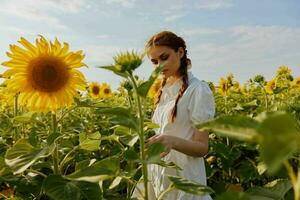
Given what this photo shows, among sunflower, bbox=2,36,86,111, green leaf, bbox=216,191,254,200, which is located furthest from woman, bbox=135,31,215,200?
green leaf, bbox=216,191,254,200

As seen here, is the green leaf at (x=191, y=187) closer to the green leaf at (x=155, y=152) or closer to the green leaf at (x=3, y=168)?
the green leaf at (x=155, y=152)

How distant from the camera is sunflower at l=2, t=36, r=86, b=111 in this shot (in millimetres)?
1897

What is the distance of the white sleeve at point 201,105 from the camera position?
7.23ft

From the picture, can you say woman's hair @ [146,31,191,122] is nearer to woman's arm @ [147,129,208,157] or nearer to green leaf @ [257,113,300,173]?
woman's arm @ [147,129,208,157]

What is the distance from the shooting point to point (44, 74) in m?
1.94

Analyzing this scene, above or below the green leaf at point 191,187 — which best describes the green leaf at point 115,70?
above

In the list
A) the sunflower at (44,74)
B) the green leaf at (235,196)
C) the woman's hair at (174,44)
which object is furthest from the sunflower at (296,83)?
the green leaf at (235,196)

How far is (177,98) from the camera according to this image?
7.67 feet

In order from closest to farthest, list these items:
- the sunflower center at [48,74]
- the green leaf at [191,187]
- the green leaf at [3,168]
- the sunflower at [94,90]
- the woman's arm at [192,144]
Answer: the green leaf at [191,187], the green leaf at [3,168], the woman's arm at [192,144], the sunflower center at [48,74], the sunflower at [94,90]

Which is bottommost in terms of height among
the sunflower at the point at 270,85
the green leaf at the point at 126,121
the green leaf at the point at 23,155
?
the sunflower at the point at 270,85

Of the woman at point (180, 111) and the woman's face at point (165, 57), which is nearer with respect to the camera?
the woman at point (180, 111)

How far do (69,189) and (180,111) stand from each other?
994mm

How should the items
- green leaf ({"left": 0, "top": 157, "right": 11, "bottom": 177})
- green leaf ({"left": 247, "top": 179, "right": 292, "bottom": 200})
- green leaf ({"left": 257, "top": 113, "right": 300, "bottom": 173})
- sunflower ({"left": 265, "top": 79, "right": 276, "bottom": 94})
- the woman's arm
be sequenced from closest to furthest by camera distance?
green leaf ({"left": 257, "top": 113, "right": 300, "bottom": 173}), green leaf ({"left": 247, "top": 179, "right": 292, "bottom": 200}), green leaf ({"left": 0, "top": 157, "right": 11, "bottom": 177}), the woman's arm, sunflower ({"left": 265, "top": 79, "right": 276, "bottom": 94})

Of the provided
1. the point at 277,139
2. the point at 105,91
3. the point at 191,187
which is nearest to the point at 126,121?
the point at 191,187
